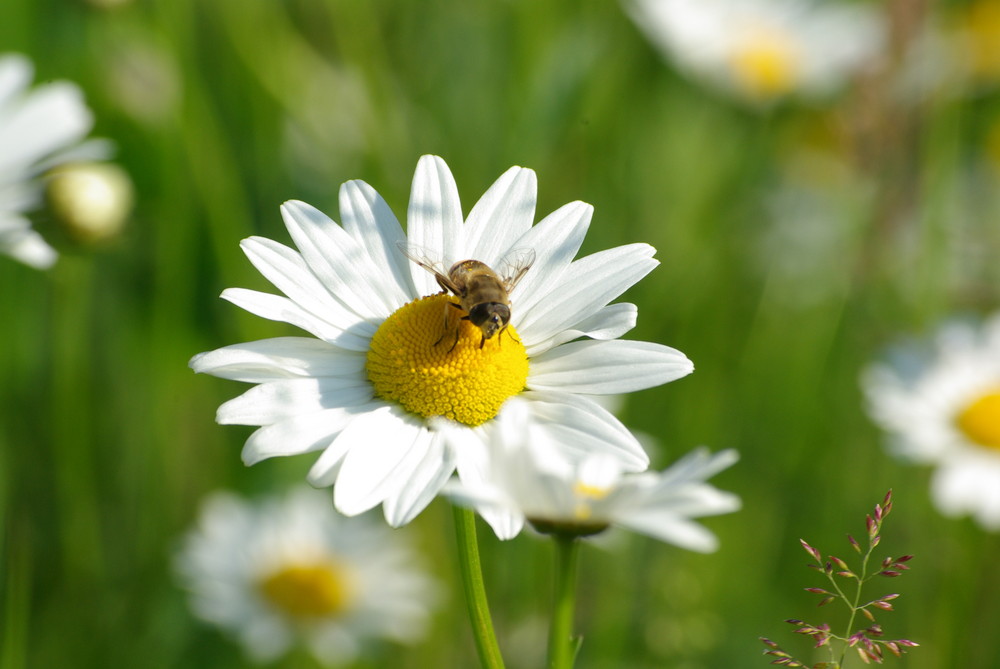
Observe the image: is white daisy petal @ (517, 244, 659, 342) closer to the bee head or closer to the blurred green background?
the bee head

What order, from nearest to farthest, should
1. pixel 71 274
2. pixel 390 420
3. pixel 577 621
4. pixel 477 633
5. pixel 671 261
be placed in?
pixel 477 633, pixel 390 420, pixel 71 274, pixel 577 621, pixel 671 261

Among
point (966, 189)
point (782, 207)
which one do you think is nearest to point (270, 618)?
point (782, 207)

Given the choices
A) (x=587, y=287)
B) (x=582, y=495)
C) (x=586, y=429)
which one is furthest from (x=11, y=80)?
(x=582, y=495)

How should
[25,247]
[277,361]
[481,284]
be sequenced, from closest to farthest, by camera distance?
[277,361], [481,284], [25,247]

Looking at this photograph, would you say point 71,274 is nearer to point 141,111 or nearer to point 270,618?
point 141,111

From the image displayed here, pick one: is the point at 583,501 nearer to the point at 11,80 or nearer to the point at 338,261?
the point at 338,261

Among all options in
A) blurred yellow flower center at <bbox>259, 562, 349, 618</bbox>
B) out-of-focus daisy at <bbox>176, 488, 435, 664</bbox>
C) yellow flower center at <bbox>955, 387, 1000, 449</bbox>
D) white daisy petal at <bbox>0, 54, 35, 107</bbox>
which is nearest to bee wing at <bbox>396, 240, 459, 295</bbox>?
white daisy petal at <bbox>0, 54, 35, 107</bbox>
